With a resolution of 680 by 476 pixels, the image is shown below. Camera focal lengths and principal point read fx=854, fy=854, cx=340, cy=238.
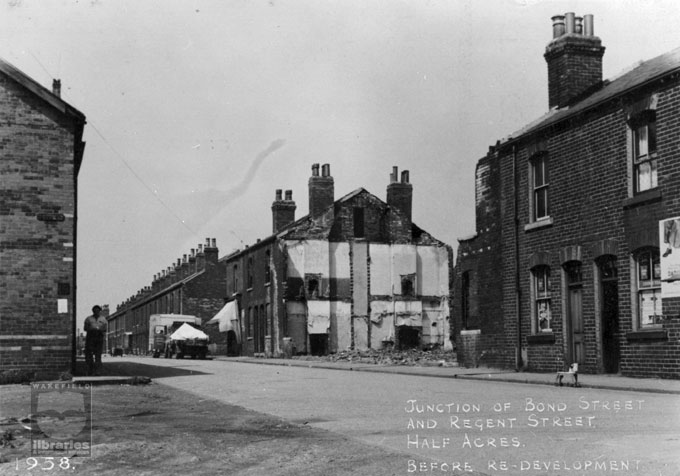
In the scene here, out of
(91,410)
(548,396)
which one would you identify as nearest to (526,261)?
(548,396)

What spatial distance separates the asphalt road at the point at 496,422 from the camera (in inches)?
285

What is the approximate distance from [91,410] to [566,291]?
42.2 feet

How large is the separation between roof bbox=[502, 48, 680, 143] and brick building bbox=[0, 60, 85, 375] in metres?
11.8

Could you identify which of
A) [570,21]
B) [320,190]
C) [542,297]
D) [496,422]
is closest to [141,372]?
[542,297]

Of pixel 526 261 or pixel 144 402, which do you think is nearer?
pixel 144 402

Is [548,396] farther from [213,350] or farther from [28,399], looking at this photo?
[213,350]

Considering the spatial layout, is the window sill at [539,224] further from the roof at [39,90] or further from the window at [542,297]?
the roof at [39,90]

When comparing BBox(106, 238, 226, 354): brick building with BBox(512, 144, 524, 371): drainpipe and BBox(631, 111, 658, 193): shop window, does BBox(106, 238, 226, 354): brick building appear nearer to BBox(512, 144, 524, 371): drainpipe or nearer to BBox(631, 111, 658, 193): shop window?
BBox(512, 144, 524, 371): drainpipe

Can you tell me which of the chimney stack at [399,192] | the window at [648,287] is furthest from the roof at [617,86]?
the chimney stack at [399,192]

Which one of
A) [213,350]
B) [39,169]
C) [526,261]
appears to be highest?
[39,169]

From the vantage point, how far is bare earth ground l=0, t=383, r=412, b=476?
6965 millimetres

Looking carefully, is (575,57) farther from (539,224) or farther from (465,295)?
(465,295)

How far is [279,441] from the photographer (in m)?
8.62

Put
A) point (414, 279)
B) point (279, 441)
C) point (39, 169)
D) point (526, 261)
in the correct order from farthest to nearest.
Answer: point (414, 279)
point (526, 261)
point (39, 169)
point (279, 441)
